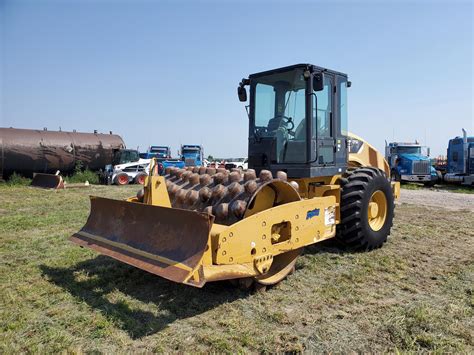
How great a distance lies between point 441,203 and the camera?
12.0 meters

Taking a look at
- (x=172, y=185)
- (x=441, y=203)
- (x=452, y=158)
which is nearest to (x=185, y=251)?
(x=172, y=185)

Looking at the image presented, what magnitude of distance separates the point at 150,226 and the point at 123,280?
0.83 metres

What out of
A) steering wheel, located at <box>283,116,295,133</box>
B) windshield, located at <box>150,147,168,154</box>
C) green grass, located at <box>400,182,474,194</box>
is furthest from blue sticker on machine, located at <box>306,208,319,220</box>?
windshield, located at <box>150,147,168,154</box>

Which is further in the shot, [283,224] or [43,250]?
[43,250]

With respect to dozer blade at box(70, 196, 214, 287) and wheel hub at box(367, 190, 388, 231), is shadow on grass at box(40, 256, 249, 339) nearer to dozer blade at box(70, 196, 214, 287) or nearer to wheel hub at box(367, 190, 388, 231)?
dozer blade at box(70, 196, 214, 287)

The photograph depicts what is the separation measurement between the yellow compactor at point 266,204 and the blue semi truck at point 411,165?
13.8m

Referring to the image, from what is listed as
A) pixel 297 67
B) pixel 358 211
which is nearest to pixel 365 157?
pixel 358 211

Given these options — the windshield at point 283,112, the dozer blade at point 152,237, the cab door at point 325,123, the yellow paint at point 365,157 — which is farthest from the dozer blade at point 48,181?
the cab door at point 325,123

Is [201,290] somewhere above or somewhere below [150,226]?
below

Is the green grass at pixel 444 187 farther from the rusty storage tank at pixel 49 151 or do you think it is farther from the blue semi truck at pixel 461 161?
the rusty storage tank at pixel 49 151

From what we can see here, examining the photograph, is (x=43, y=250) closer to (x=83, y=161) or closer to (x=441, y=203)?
(x=441, y=203)

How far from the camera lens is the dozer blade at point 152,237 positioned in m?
3.37

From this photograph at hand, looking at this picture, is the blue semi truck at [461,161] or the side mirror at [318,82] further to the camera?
the blue semi truck at [461,161]

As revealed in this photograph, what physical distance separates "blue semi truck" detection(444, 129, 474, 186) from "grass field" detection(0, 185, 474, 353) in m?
14.5
